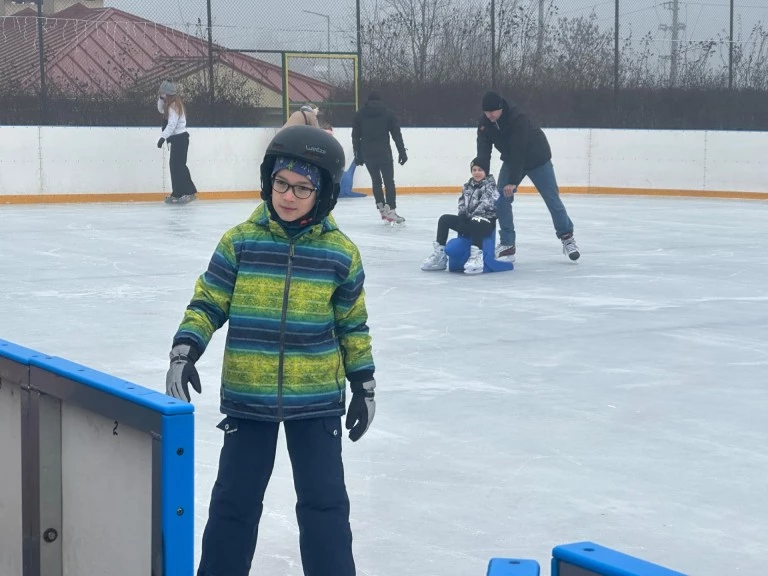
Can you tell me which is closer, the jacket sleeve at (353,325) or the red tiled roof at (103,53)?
the jacket sleeve at (353,325)

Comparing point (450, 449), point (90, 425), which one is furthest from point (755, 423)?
point (90, 425)

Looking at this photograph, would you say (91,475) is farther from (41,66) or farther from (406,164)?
(406,164)

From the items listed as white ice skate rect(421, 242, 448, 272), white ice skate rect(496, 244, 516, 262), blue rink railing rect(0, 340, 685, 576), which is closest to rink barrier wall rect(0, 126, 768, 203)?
white ice skate rect(421, 242, 448, 272)

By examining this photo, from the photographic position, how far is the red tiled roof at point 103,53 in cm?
1781

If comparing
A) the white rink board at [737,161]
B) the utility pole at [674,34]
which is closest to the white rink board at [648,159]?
the white rink board at [737,161]

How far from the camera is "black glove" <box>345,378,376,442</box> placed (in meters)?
2.92

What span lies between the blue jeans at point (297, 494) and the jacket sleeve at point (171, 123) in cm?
1425

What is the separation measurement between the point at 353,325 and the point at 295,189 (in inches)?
13.3

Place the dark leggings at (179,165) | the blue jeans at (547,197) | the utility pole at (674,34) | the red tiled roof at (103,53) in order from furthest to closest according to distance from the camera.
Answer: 1. the utility pole at (674,34)
2. the red tiled roof at (103,53)
3. the dark leggings at (179,165)
4. the blue jeans at (547,197)

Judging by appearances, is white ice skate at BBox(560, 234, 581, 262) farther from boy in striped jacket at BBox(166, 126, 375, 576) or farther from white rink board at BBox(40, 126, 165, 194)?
white rink board at BBox(40, 126, 165, 194)

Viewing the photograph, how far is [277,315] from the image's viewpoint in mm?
2867

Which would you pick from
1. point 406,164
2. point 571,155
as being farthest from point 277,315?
point 571,155

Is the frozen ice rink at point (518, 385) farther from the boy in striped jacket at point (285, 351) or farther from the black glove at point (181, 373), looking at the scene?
the black glove at point (181, 373)

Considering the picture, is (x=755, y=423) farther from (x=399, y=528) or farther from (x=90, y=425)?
(x=90, y=425)
